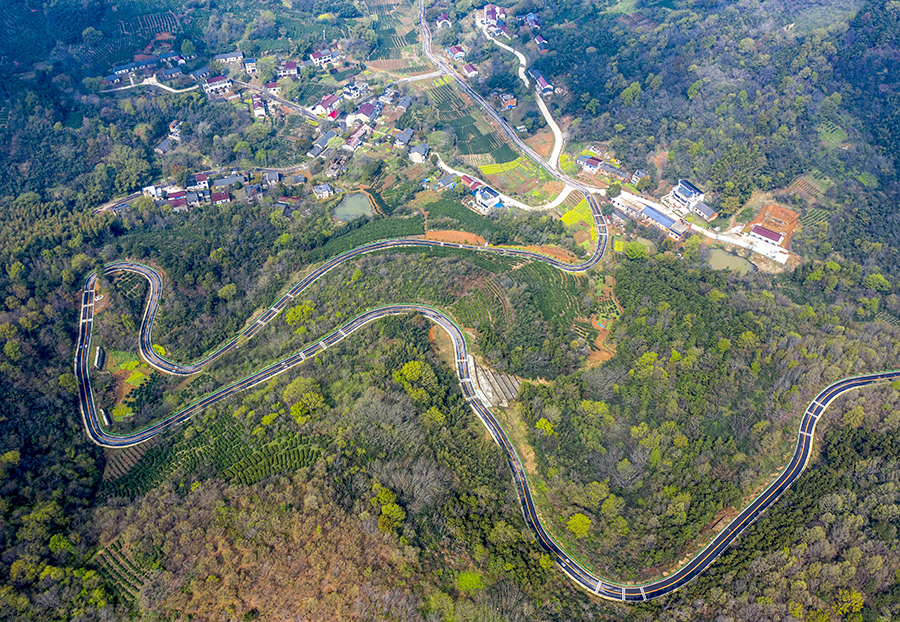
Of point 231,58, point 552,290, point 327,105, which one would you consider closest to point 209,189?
point 327,105

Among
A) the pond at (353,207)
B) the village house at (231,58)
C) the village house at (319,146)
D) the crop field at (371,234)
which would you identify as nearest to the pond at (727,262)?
the crop field at (371,234)

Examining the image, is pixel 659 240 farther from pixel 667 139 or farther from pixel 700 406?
pixel 700 406

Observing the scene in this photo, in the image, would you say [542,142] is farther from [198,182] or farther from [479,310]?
[198,182]

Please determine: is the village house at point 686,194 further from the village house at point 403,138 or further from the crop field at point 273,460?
the crop field at point 273,460

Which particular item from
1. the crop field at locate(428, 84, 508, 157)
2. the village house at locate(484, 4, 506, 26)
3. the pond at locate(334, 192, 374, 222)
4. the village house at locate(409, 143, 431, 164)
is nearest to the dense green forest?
the pond at locate(334, 192, 374, 222)

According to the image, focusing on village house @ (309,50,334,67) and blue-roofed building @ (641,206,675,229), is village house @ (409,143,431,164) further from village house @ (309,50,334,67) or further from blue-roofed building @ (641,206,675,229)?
blue-roofed building @ (641,206,675,229)

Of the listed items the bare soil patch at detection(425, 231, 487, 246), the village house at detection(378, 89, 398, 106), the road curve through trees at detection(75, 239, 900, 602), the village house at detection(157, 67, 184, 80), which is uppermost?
the village house at detection(157, 67, 184, 80)
